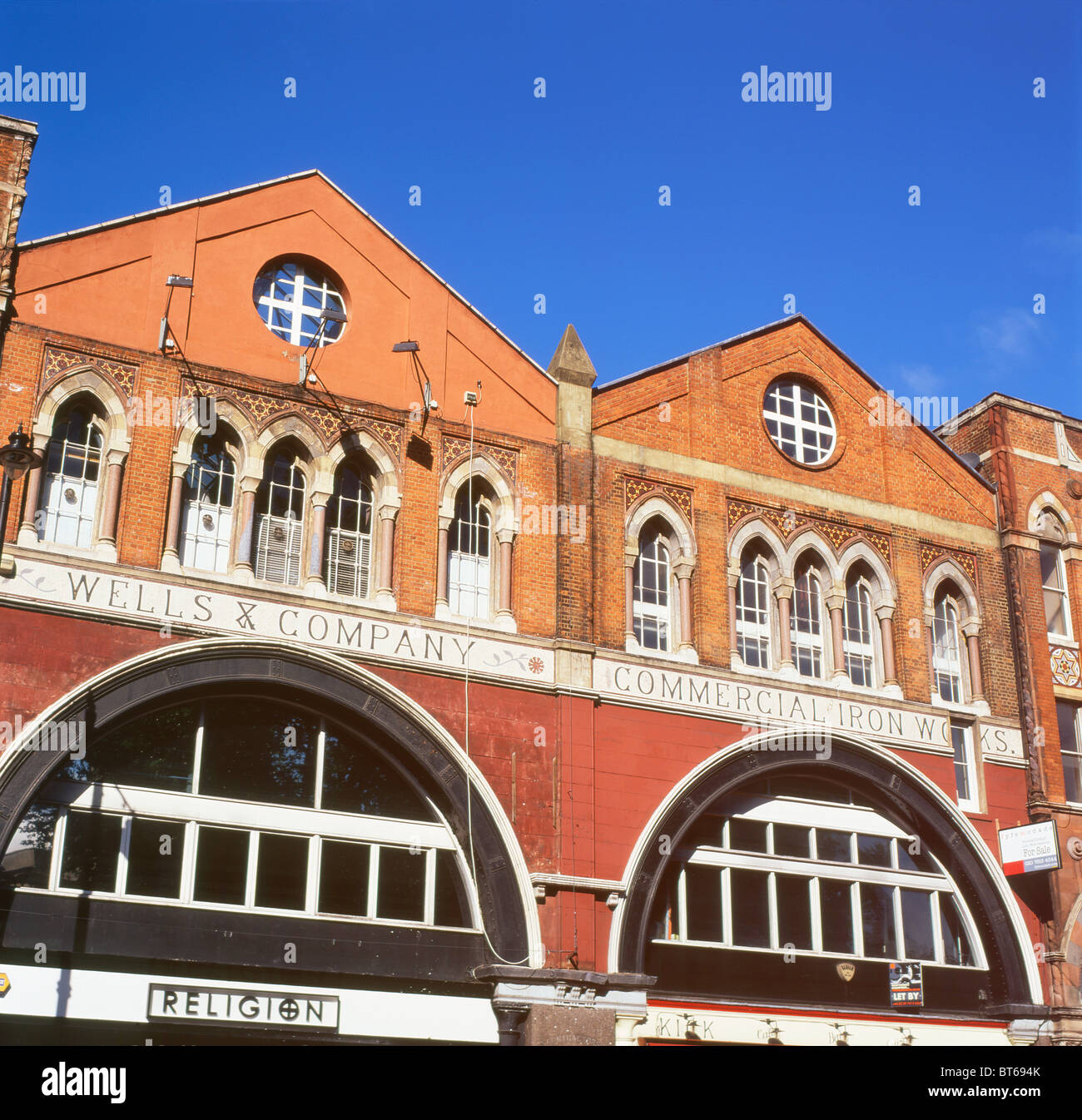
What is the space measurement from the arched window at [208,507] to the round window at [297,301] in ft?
7.51

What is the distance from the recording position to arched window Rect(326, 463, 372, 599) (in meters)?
22.3

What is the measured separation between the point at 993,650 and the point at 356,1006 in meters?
14.8

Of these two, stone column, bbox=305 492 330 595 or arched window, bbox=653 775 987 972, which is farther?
arched window, bbox=653 775 987 972

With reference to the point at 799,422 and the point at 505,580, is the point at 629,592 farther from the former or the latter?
the point at 799,422

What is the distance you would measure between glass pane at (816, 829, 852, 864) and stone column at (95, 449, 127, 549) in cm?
1324

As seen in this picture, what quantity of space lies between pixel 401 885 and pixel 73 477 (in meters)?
7.81

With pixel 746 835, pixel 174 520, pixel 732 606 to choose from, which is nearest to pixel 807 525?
pixel 732 606

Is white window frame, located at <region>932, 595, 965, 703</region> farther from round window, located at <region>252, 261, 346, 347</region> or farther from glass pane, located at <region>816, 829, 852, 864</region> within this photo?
round window, located at <region>252, 261, 346, 347</region>

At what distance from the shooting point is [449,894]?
21.5 meters

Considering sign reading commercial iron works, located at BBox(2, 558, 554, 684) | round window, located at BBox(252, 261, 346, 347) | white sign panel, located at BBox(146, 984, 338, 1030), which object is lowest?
white sign panel, located at BBox(146, 984, 338, 1030)

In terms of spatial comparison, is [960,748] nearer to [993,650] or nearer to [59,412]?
[993,650]

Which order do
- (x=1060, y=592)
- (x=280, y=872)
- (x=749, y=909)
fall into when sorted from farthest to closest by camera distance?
(x=1060, y=592) < (x=749, y=909) < (x=280, y=872)

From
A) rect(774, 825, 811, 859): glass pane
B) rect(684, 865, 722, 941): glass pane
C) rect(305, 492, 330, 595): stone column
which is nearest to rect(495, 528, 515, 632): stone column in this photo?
rect(305, 492, 330, 595): stone column
